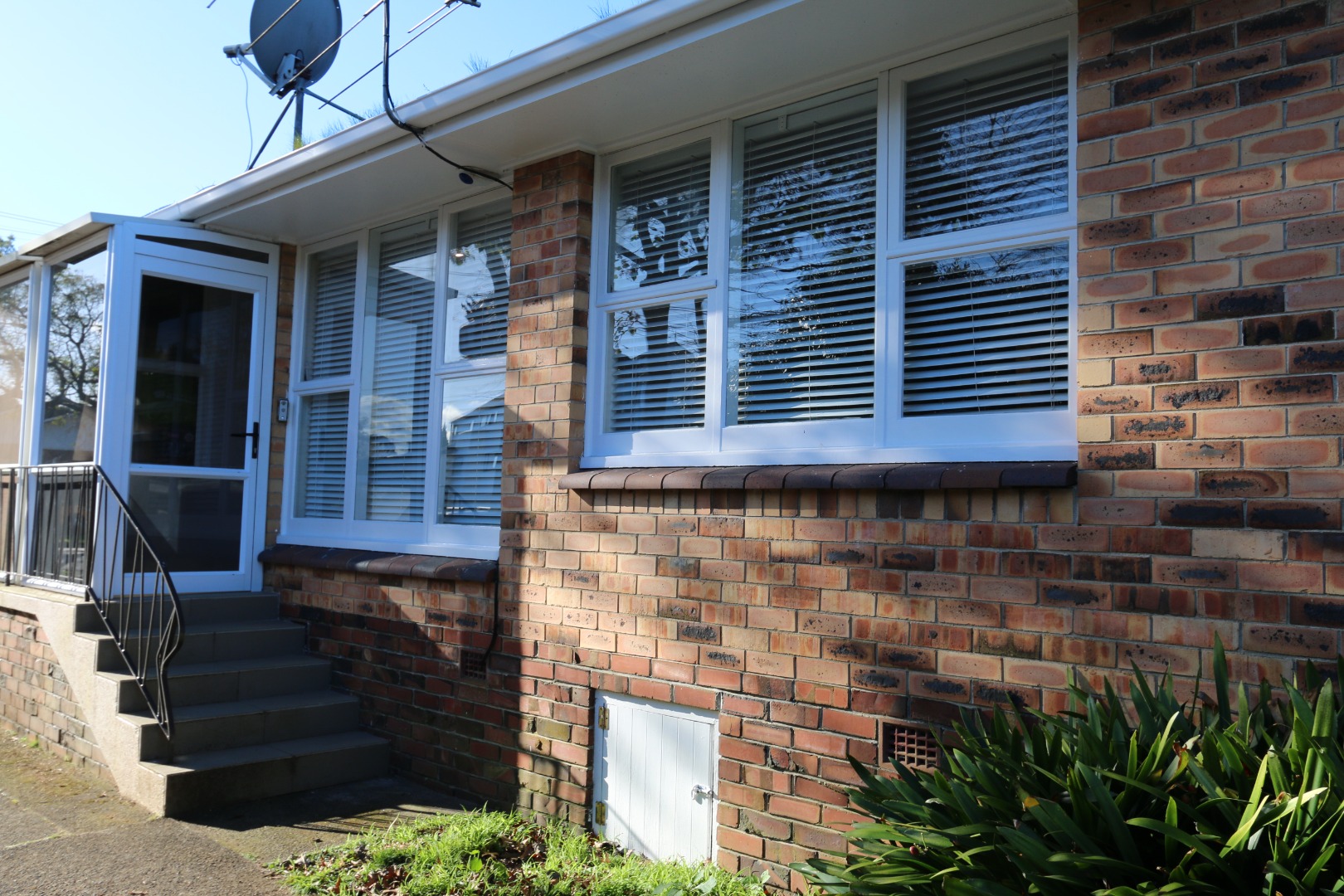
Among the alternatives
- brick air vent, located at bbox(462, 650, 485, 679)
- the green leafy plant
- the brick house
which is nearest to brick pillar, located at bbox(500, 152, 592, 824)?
the brick house

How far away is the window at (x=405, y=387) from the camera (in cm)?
564

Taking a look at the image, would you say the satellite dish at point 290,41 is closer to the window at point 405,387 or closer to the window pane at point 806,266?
the window at point 405,387

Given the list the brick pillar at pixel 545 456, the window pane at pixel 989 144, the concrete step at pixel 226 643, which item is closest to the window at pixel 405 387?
the brick pillar at pixel 545 456

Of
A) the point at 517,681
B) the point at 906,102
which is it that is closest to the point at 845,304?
the point at 906,102

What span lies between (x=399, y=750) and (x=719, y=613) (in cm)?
236

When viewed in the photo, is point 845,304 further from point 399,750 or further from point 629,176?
point 399,750

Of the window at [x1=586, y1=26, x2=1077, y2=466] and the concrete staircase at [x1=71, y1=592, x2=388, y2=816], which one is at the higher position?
the window at [x1=586, y1=26, x2=1077, y2=466]

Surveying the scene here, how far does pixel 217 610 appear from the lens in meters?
6.13

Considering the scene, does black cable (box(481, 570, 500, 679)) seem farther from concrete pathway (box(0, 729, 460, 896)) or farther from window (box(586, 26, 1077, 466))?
window (box(586, 26, 1077, 466))

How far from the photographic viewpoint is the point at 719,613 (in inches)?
163

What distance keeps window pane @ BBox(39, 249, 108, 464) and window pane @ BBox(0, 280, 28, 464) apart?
0.43 m

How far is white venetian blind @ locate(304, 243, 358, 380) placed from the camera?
6590mm

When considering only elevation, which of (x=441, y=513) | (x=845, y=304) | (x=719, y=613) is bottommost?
(x=719, y=613)

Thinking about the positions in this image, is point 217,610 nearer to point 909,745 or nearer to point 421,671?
point 421,671
